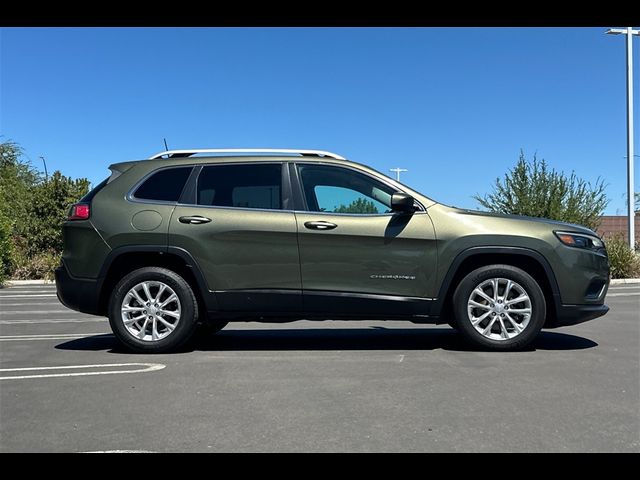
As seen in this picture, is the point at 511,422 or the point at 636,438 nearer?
the point at 636,438

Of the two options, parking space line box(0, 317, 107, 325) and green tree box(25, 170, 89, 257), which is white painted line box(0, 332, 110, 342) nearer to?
parking space line box(0, 317, 107, 325)

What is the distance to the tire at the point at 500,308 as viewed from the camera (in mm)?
5371

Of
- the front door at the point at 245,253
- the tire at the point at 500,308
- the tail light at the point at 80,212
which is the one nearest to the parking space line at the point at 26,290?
the tail light at the point at 80,212

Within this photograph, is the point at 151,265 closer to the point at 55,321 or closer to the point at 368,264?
the point at 368,264

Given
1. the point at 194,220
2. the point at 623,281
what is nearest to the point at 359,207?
the point at 194,220

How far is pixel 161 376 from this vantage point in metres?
4.63

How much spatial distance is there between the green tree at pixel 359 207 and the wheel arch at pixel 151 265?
1.50 metres

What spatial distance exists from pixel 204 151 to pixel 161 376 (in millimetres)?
2366

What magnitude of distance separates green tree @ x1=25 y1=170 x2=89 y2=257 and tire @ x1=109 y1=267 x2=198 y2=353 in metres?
15.0

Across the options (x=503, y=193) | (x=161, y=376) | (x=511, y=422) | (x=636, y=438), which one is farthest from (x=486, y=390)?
(x=503, y=193)

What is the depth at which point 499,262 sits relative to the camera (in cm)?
555

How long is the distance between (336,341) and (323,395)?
2.28 m

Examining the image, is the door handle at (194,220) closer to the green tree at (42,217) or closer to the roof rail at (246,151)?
the roof rail at (246,151)
